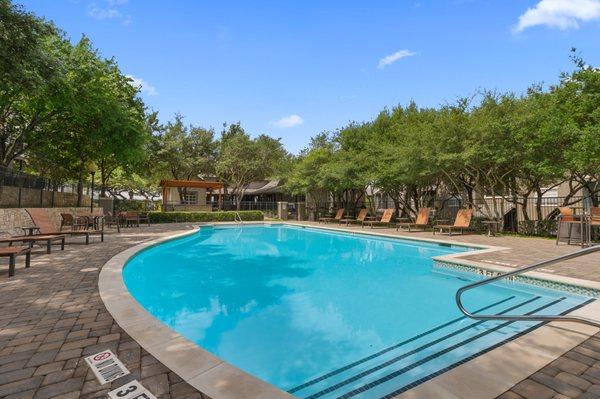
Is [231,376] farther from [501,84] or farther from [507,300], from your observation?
[501,84]

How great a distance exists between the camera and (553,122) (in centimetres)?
1051

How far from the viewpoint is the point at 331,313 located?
533cm

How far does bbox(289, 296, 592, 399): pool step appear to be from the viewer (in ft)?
10.0

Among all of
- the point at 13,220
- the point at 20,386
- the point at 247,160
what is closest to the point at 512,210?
the point at 20,386

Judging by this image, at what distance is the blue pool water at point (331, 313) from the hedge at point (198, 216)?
1314 cm

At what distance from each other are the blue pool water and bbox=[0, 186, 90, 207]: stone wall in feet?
17.1

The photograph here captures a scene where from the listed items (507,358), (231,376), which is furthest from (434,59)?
(231,376)

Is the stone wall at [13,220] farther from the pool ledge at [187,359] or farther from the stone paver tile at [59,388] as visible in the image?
the stone paver tile at [59,388]

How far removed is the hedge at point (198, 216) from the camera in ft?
72.6

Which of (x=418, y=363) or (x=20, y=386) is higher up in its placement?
(x=20, y=386)

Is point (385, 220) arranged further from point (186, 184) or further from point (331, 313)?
point (186, 184)

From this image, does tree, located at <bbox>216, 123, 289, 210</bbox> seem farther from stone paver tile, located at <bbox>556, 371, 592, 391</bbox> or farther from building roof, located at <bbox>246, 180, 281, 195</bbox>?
stone paver tile, located at <bbox>556, 371, 592, 391</bbox>

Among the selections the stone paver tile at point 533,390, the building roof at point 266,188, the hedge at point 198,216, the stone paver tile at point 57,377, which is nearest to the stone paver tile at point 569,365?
the stone paver tile at point 533,390

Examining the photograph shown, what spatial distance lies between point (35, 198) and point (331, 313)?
13.0 m
